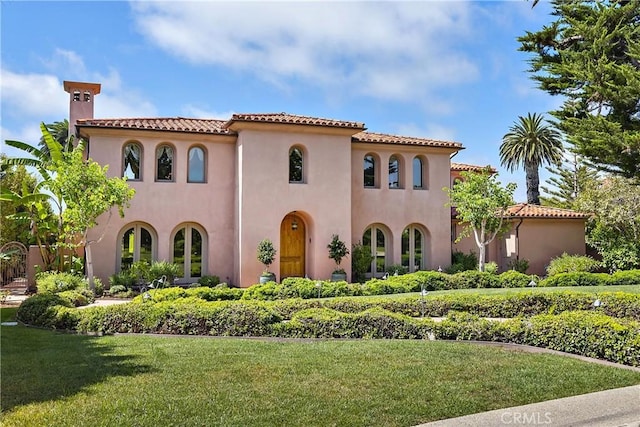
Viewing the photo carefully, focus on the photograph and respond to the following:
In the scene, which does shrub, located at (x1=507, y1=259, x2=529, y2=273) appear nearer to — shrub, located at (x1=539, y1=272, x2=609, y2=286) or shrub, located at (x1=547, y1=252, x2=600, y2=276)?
shrub, located at (x1=547, y1=252, x2=600, y2=276)

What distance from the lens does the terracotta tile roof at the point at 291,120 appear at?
21.0m

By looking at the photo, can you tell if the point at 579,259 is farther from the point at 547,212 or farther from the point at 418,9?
the point at 418,9

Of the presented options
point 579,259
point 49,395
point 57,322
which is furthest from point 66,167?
point 579,259

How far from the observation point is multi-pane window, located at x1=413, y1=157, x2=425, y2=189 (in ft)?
82.1

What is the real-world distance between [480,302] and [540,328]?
4.34m

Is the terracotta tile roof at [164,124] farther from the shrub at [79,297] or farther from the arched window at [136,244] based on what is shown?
the shrub at [79,297]

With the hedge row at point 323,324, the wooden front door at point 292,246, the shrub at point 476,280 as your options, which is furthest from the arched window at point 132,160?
the shrub at point 476,280

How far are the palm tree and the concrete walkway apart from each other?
35.5m

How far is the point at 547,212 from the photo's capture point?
2753cm

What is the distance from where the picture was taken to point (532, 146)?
40.6 meters

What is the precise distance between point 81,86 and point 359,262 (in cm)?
1448

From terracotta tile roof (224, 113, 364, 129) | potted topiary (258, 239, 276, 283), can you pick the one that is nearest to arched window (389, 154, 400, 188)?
terracotta tile roof (224, 113, 364, 129)

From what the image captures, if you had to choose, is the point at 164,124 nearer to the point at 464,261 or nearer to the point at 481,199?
the point at 481,199

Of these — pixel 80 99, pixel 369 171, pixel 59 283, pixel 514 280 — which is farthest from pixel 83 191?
pixel 514 280
